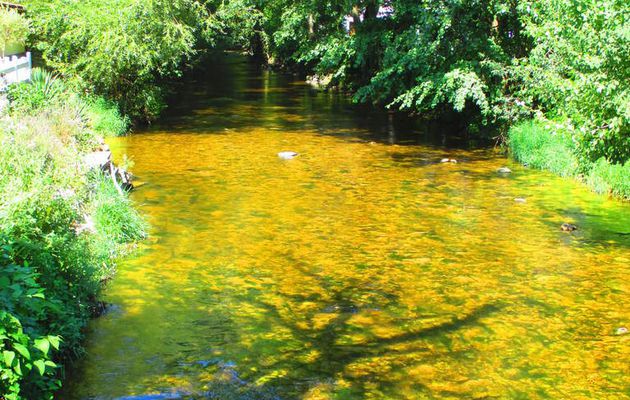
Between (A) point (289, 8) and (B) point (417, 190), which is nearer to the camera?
(B) point (417, 190)

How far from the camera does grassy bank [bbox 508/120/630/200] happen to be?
14531mm

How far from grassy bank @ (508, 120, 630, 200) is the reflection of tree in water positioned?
6868 millimetres

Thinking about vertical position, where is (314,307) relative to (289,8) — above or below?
below

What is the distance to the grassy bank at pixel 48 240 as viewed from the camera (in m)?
5.55

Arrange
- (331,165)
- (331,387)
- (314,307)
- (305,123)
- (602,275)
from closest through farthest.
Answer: (331,387), (314,307), (602,275), (331,165), (305,123)

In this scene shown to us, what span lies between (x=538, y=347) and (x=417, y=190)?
306 inches

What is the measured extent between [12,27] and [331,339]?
1988cm

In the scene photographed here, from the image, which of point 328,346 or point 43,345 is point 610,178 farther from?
point 43,345

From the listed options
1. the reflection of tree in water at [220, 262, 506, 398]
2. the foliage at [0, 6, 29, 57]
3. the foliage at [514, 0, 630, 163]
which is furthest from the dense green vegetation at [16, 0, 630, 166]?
the reflection of tree in water at [220, 262, 506, 398]

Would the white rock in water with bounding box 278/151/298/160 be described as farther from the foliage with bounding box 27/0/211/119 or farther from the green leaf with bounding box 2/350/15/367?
the green leaf with bounding box 2/350/15/367

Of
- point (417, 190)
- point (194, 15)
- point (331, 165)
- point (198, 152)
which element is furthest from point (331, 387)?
point (194, 15)

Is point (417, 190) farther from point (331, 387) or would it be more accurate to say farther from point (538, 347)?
point (331, 387)

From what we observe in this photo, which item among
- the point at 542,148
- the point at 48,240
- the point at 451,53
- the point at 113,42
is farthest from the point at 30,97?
the point at 542,148

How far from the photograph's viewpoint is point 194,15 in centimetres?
2728
